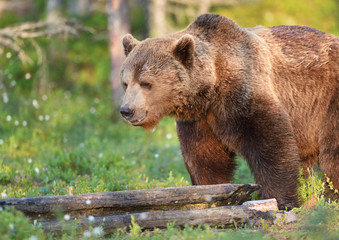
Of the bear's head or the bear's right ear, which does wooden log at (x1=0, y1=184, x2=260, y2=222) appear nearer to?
the bear's head

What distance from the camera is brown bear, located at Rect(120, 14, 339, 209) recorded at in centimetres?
491

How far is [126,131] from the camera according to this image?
10.1m

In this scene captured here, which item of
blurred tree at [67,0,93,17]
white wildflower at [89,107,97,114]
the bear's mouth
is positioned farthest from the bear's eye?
blurred tree at [67,0,93,17]

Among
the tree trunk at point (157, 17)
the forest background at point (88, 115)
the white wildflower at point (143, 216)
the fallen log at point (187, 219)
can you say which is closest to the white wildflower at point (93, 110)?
the forest background at point (88, 115)

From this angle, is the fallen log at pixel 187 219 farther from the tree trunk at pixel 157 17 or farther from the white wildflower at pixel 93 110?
the tree trunk at pixel 157 17

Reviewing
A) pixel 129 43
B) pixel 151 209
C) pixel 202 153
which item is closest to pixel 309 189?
pixel 202 153

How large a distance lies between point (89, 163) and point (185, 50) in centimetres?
301

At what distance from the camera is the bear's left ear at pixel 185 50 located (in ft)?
15.8

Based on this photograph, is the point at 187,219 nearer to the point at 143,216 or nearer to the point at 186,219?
the point at 186,219

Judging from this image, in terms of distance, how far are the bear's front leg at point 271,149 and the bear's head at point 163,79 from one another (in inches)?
21.9

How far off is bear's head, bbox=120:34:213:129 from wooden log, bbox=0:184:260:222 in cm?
89

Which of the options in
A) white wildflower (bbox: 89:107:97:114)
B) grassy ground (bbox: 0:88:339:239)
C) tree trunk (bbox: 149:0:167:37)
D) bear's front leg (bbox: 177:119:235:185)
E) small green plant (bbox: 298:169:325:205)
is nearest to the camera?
grassy ground (bbox: 0:88:339:239)

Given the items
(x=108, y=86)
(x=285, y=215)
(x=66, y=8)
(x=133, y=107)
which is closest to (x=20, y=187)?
(x=133, y=107)

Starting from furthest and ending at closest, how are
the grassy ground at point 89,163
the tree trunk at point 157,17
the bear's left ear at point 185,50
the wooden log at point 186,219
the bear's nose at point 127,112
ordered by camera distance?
1. the tree trunk at point 157,17
2. the bear's left ear at point 185,50
3. the bear's nose at point 127,112
4. the wooden log at point 186,219
5. the grassy ground at point 89,163
